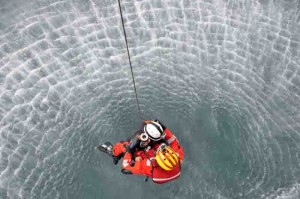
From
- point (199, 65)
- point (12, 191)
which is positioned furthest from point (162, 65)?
point (12, 191)

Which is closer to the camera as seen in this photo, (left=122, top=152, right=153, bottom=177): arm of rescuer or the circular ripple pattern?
(left=122, top=152, right=153, bottom=177): arm of rescuer

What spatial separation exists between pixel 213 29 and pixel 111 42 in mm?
2570

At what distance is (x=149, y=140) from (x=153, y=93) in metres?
2.18

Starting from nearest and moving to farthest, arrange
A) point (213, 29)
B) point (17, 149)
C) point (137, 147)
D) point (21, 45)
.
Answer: point (137, 147)
point (17, 149)
point (21, 45)
point (213, 29)

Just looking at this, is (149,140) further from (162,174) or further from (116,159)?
(116,159)

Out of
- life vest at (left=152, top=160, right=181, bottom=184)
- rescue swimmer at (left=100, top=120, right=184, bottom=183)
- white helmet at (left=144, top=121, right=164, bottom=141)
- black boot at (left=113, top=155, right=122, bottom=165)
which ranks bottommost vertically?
black boot at (left=113, top=155, right=122, bottom=165)

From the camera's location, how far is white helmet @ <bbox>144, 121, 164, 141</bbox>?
7.18 metres

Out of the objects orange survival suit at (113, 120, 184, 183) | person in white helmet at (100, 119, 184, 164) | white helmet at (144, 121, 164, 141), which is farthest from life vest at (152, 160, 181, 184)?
white helmet at (144, 121, 164, 141)

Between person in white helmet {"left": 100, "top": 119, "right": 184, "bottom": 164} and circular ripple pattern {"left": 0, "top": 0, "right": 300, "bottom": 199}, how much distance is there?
3.04ft

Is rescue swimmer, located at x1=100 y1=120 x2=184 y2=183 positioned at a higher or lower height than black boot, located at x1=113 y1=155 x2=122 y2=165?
higher

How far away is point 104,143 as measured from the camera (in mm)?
8523

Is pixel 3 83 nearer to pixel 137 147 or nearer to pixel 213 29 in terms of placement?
pixel 137 147

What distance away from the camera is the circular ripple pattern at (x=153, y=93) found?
8.45 metres

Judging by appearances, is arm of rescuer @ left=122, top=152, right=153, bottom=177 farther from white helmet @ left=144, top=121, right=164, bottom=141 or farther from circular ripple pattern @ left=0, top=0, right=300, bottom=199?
circular ripple pattern @ left=0, top=0, right=300, bottom=199
